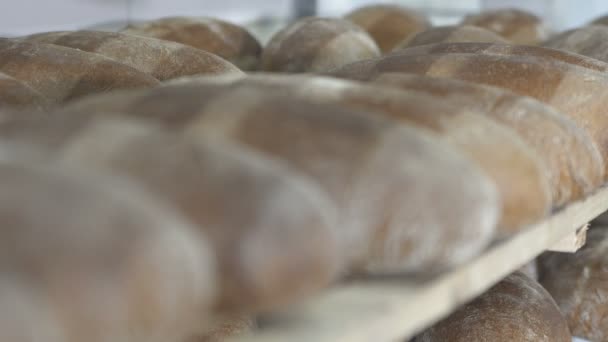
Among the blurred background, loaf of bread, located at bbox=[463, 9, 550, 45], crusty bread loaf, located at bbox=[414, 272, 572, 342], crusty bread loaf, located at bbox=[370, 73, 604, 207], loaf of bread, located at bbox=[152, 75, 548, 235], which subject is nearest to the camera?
loaf of bread, located at bbox=[152, 75, 548, 235]

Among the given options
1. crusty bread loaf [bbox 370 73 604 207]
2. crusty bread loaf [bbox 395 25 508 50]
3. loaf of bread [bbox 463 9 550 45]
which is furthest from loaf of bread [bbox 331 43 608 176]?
loaf of bread [bbox 463 9 550 45]

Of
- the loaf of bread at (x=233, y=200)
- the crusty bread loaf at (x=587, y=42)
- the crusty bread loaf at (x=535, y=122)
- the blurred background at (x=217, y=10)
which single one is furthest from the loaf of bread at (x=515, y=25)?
the loaf of bread at (x=233, y=200)

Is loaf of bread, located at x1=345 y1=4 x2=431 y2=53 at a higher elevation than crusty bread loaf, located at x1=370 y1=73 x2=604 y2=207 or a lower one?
lower

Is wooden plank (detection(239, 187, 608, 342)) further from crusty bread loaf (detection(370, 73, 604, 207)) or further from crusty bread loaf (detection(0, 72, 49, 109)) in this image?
crusty bread loaf (detection(0, 72, 49, 109))

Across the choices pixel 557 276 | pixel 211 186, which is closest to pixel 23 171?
pixel 211 186

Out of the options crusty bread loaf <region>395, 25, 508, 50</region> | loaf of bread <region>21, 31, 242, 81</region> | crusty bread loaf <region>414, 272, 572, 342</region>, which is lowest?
crusty bread loaf <region>414, 272, 572, 342</region>

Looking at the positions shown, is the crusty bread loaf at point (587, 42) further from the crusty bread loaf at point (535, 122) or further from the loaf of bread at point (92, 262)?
the loaf of bread at point (92, 262)

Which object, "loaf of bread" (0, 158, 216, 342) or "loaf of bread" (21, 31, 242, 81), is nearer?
"loaf of bread" (0, 158, 216, 342)
